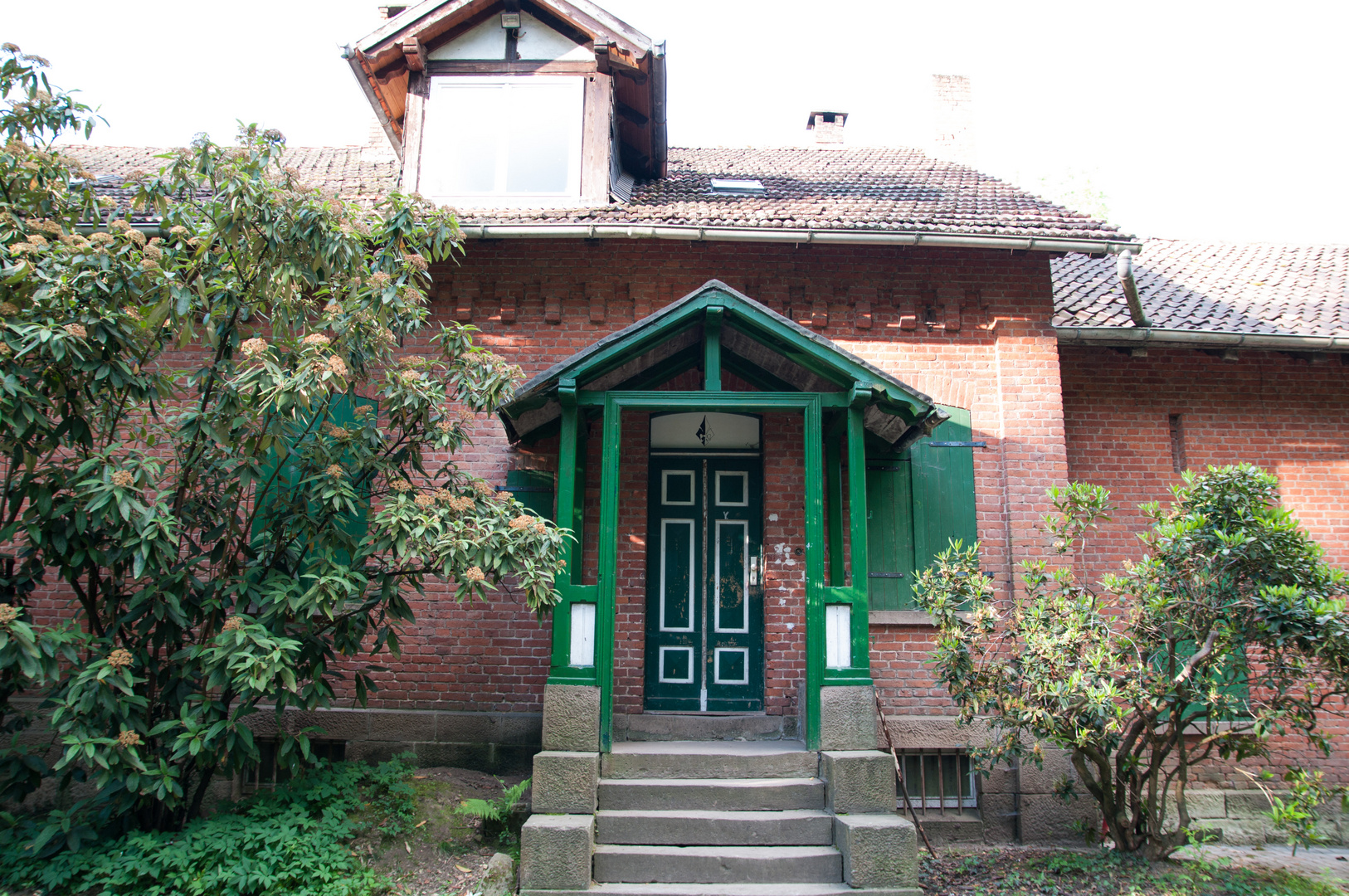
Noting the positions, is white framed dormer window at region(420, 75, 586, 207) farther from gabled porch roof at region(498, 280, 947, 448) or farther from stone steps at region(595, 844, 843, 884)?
stone steps at region(595, 844, 843, 884)

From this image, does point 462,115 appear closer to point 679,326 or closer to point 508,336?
point 508,336

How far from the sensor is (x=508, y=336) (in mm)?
8344

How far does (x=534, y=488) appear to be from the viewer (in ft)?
26.2

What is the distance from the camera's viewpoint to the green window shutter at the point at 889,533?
25.5ft

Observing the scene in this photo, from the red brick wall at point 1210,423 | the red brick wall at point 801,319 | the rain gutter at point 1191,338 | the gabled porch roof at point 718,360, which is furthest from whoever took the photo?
the red brick wall at point 1210,423

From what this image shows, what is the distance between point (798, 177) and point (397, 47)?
5.12 m

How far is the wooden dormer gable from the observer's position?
918cm

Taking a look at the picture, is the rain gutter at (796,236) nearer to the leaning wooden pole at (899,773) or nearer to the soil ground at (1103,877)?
the leaning wooden pole at (899,773)

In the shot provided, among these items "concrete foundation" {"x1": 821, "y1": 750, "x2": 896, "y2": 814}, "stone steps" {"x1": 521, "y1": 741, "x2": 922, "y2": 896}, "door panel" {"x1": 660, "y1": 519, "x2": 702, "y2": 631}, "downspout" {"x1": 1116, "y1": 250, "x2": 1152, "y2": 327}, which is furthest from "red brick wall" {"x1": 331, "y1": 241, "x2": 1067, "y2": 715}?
"concrete foundation" {"x1": 821, "y1": 750, "x2": 896, "y2": 814}

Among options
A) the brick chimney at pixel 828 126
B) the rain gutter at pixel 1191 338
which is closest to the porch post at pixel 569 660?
the rain gutter at pixel 1191 338

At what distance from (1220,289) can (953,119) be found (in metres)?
5.85

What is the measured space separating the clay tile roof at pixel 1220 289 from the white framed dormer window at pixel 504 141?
5.70 metres

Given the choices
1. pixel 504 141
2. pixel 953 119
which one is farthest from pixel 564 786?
pixel 953 119

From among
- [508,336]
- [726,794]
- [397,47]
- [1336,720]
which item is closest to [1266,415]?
[1336,720]
